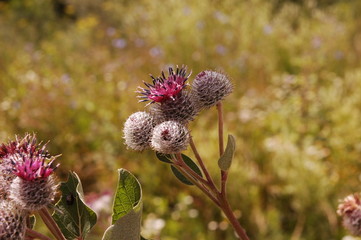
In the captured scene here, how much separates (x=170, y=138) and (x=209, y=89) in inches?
11.1

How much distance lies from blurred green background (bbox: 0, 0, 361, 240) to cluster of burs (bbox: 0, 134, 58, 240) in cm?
71

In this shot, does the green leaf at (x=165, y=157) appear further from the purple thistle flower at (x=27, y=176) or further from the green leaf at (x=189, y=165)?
the purple thistle flower at (x=27, y=176)

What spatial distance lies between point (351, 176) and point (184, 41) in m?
3.44

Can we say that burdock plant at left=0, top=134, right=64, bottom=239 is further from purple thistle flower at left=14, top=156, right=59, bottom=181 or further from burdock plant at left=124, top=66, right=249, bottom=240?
burdock plant at left=124, top=66, right=249, bottom=240

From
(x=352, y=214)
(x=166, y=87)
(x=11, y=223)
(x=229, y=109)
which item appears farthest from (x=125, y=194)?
(x=229, y=109)

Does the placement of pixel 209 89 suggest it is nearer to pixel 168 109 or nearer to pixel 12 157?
pixel 168 109

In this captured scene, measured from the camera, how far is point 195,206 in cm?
356

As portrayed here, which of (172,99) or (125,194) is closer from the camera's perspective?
(125,194)

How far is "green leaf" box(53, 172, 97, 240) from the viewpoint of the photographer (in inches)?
39.6

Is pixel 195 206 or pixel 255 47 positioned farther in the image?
pixel 255 47

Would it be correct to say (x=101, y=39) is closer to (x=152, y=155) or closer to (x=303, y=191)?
(x=152, y=155)

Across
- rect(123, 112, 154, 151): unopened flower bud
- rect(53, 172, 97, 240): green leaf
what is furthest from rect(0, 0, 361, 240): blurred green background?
rect(53, 172, 97, 240): green leaf

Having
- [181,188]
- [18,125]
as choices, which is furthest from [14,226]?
[18,125]

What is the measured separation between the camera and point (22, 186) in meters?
0.92
